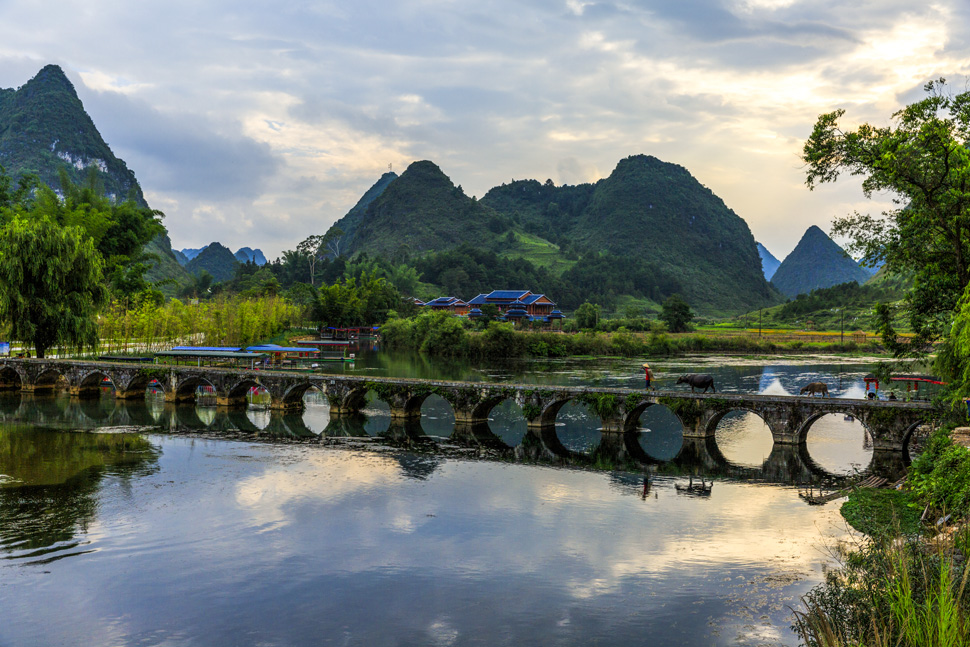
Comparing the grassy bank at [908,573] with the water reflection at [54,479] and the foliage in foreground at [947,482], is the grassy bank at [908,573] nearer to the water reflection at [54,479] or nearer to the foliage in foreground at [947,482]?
the foliage in foreground at [947,482]

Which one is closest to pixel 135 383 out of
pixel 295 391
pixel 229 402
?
pixel 229 402

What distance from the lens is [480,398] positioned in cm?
4719

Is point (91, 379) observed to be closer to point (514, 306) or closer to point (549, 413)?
point (549, 413)

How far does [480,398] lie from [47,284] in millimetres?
35920

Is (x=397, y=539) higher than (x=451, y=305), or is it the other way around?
(x=451, y=305)

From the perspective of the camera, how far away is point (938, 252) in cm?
3023

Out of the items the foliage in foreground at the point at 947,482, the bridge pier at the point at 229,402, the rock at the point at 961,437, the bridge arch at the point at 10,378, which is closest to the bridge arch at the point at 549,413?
the foliage in foreground at the point at 947,482

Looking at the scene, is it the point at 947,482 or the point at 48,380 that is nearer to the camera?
the point at 947,482

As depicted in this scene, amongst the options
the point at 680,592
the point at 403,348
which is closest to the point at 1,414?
the point at 680,592

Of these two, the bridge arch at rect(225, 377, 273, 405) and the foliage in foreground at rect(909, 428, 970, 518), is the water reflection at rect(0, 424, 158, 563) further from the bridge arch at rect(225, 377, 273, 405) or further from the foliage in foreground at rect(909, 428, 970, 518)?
the foliage in foreground at rect(909, 428, 970, 518)

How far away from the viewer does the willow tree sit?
179 feet

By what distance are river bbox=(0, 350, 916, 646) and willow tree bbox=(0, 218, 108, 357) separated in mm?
14435

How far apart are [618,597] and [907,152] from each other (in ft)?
66.9

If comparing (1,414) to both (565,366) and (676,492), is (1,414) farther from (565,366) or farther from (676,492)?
(565,366)
